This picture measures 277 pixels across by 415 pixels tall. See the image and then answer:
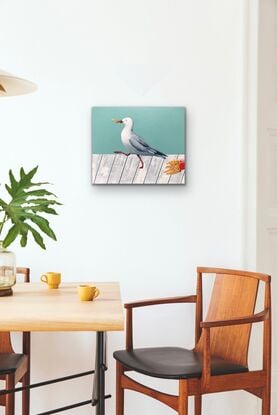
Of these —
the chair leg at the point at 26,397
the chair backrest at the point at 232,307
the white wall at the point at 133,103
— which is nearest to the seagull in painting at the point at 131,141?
the white wall at the point at 133,103

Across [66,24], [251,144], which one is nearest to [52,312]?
[251,144]

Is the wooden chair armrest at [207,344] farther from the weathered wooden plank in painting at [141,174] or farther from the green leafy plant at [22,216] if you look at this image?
the weathered wooden plank in painting at [141,174]

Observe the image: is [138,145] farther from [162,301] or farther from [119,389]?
[119,389]

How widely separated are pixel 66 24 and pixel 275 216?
151 centimetres

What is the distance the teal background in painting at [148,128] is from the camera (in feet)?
9.42

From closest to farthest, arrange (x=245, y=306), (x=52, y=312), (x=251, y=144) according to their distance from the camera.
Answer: (x=52, y=312), (x=245, y=306), (x=251, y=144)

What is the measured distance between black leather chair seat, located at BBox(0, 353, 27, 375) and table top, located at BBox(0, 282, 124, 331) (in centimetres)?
30

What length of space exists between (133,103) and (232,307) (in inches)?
45.5

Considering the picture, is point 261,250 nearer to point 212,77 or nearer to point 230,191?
point 230,191

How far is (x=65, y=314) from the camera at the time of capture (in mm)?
1866

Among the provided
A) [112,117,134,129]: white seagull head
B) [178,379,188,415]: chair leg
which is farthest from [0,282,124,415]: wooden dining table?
[112,117,134,129]: white seagull head

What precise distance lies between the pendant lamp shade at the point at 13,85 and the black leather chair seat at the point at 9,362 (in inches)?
43.3

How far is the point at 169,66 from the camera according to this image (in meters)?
2.92

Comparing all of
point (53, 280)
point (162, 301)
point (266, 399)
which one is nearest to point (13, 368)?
point (53, 280)
